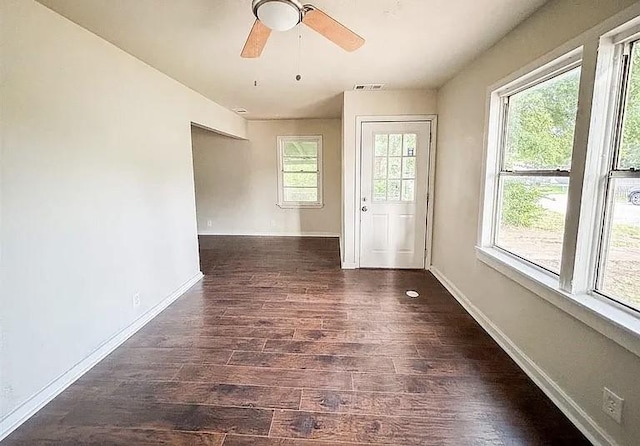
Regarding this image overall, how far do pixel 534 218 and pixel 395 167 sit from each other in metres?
2.23

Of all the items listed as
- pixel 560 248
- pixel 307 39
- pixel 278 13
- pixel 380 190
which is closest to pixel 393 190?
pixel 380 190

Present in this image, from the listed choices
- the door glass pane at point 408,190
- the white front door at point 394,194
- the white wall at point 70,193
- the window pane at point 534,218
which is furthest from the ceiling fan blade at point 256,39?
the door glass pane at point 408,190

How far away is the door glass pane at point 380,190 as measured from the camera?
4477 mm

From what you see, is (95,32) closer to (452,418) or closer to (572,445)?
(452,418)

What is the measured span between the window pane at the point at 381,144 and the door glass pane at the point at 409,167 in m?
0.30

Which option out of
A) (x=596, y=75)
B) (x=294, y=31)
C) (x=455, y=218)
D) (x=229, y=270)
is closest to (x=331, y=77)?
(x=294, y=31)

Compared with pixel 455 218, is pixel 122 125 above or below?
above

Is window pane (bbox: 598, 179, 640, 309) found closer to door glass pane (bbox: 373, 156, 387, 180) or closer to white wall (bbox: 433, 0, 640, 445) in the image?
white wall (bbox: 433, 0, 640, 445)

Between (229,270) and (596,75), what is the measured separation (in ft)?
13.9

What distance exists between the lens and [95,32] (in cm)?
235

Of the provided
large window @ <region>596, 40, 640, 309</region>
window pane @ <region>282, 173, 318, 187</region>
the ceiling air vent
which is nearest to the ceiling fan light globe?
large window @ <region>596, 40, 640, 309</region>

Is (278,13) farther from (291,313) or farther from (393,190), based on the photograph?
(393,190)

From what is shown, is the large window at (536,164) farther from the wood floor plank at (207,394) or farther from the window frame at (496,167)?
the wood floor plank at (207,394)

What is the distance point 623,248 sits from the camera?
1657 mm
